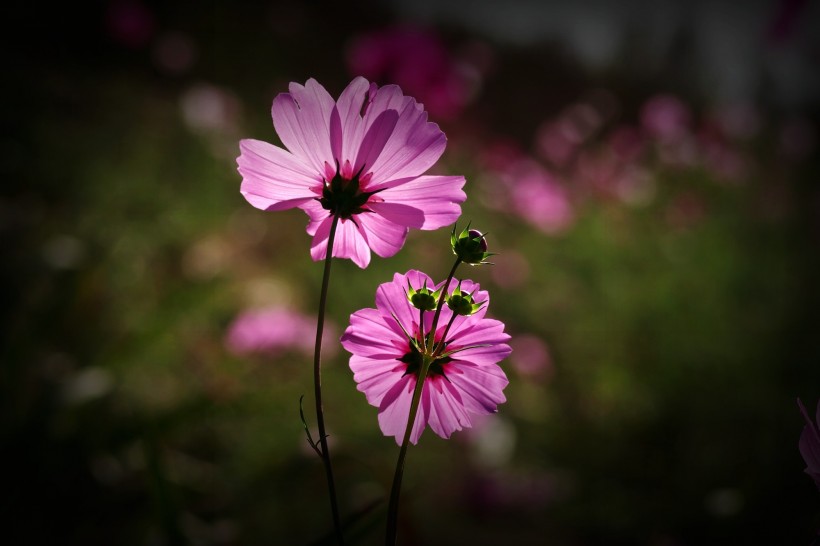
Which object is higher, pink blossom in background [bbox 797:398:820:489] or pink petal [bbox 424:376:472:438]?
pink petal [bbox 424:376:472:438]

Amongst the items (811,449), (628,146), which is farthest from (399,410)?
(628,146)

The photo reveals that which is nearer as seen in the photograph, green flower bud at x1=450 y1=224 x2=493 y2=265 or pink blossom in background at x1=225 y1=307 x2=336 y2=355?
green flower bud at x1=450 y1=224 x2=493 y2=265

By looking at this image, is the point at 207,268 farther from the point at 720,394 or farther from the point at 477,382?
the point at 477,382

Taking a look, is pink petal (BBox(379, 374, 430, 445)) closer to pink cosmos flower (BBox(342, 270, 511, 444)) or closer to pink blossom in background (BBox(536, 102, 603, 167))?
pink cosmos flower (BBox(342, 270, 511, 444))

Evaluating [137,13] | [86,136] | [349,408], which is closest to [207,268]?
[349,408]

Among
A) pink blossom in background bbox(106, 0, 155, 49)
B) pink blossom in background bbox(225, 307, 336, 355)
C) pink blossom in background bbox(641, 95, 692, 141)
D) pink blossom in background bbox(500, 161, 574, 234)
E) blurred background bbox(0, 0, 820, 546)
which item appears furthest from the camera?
pink blossom in background bbox(106, 0, 155, 49)

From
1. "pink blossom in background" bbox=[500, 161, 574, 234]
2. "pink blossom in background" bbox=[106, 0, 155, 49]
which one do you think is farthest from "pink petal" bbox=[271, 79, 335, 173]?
"pink blossom in background" bbox=[106, 0, 155, 49]

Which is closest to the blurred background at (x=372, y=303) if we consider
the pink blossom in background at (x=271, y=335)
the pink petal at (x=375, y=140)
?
the pink blossom in background at (x=271, y=335)
